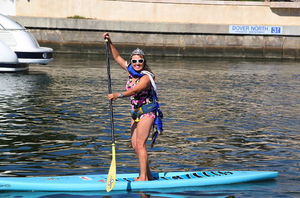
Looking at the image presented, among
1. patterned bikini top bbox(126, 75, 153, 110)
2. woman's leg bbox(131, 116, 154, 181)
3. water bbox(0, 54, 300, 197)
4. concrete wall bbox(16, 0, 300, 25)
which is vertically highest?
concrete wall bbox(16, 0, 300, 25)

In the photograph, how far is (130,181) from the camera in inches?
311

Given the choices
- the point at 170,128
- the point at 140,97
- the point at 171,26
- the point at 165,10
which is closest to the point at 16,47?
the point at 170,128

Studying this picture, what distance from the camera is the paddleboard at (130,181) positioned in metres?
7.65

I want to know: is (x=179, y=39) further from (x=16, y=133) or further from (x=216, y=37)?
(x=16, y=133)

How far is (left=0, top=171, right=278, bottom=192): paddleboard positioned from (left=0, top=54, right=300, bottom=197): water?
0.10 meters

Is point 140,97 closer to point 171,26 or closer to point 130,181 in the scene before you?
point 130,181

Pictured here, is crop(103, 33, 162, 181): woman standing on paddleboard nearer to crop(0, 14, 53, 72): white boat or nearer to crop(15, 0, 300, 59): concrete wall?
crop(0, 14, 53, 72): white boat

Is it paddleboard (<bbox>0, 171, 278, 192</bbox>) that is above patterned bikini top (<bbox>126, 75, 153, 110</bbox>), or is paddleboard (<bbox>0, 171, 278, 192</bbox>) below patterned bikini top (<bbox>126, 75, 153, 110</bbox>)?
below

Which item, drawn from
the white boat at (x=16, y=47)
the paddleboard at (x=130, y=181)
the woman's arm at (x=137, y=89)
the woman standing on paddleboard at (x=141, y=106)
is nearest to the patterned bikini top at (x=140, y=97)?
the woman standing on paddleboard at (x=141, y=106)

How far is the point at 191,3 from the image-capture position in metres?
36.9

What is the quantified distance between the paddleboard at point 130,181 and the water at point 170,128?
0.10 meters

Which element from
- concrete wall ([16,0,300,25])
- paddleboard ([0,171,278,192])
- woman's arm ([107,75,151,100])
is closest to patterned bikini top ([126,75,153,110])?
woman's arm ([107,75,151,100])

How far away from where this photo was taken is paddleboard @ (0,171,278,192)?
7652mm

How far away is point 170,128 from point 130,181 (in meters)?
4.64
